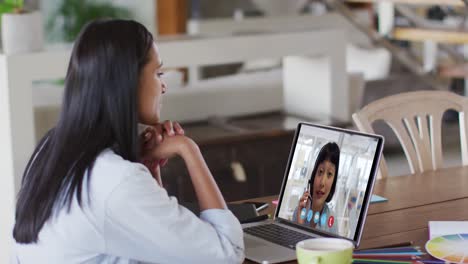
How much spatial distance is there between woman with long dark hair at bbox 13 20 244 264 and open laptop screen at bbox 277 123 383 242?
1.02 feet

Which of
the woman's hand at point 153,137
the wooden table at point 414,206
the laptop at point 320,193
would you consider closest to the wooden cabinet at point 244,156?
the wooden table at point 414,206

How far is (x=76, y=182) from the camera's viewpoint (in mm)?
1801

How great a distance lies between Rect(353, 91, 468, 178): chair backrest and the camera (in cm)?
304

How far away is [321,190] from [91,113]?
23.6 inches

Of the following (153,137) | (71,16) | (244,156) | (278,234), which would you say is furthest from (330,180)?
(71,16)

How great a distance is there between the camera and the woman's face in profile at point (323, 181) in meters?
2.13

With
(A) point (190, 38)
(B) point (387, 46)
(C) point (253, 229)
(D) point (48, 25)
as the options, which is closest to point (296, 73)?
(A) point (190, 38)

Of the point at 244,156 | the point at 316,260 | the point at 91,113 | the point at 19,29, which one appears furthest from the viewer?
the point at 244,156

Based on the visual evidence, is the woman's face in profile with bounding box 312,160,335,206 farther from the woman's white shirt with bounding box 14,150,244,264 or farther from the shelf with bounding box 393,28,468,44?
the shelf with bounding box 393,28,468,44

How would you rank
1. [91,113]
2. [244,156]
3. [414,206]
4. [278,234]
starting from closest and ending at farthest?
1. [91,113]
2. [278,234]
3. [414,206]
4. [244,156]

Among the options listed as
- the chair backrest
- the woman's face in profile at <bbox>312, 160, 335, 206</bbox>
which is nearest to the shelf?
the chair backrest

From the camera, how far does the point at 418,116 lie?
3.12 metres

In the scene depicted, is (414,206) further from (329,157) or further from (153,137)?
(153,137)

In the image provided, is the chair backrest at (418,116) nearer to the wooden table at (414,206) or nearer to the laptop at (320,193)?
the wooden table at (414,206)
